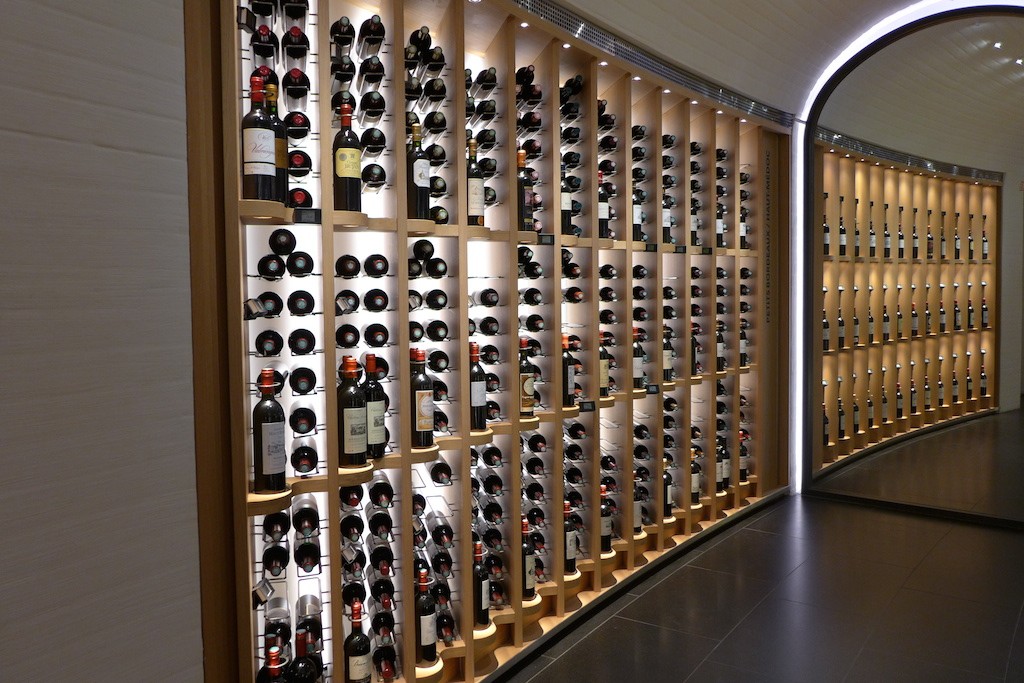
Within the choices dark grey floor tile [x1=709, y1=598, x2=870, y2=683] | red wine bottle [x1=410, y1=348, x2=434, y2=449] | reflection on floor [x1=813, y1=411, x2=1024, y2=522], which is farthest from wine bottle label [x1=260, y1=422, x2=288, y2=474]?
reflection on floor [x1=813, y1=411, x2=1024, y2=522]

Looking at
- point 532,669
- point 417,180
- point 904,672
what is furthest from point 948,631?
point 417,180

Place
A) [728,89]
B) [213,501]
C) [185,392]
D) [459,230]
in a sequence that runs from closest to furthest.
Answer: [185,392]
[213,501]
[459,230]
[728,89]

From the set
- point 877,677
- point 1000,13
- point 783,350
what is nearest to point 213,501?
point 877,677

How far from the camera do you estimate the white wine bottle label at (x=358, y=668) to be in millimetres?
2814

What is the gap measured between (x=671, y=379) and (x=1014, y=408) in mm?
3144

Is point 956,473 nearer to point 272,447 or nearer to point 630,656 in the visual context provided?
point 630,656

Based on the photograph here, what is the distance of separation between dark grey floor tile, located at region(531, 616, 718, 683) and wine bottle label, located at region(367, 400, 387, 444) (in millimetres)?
1410

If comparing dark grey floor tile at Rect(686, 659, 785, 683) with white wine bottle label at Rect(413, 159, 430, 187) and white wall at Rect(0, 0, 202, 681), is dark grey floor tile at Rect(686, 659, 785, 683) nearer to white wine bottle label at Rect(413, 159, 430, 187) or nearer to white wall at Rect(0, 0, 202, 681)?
white wall at Rect(0, 0, 202, 681)

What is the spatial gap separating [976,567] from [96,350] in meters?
5.09

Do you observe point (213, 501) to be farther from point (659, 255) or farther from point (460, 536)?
point (659, 255)

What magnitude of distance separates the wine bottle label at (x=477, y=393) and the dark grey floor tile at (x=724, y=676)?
1541mm

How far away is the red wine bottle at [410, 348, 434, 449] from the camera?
306 cm

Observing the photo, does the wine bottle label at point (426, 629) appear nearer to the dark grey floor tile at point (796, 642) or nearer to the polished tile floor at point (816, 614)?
the polished tile floor at point (816, 614)

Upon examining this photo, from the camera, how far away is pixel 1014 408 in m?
5.92
